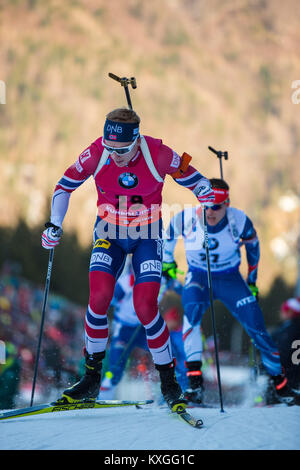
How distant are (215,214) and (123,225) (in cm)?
181

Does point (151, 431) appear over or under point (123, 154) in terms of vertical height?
under

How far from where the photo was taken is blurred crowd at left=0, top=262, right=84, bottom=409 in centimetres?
839

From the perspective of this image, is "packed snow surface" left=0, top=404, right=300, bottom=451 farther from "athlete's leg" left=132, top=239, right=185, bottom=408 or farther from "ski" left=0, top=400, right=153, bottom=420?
"athlete's leg" left=132, top=239, right=185, bottom=408

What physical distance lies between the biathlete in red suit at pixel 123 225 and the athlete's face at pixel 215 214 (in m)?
1.34

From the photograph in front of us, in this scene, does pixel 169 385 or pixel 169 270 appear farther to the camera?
pixel 169 270

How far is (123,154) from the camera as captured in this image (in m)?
4.82

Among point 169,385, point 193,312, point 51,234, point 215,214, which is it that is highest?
point 215,214

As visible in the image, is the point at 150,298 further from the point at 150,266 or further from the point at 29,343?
the point at 29,343

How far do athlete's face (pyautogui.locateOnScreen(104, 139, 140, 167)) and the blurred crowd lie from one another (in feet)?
12.2

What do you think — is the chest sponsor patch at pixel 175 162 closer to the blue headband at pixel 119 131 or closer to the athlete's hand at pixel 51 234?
the blue headband at pixel 119 131

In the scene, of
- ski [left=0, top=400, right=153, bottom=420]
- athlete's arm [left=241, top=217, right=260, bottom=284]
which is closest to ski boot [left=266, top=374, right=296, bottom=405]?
athlete's arm [left=241, top=217, right=260, bottom=284]

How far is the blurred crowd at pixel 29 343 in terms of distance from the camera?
27.5 ft

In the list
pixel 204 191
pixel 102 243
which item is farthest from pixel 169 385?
pixel 204 191
